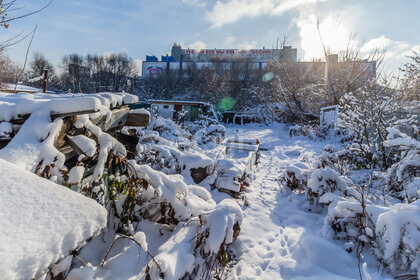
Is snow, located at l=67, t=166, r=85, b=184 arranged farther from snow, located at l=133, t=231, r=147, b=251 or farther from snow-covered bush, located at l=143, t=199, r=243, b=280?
snow-covered bush, located at l=143, t=199, r=243, b=280

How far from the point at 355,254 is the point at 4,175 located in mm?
3184

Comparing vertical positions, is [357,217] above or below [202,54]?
below

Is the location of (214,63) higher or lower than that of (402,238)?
higher

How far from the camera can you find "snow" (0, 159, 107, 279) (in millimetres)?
886

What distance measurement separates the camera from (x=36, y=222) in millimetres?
1003

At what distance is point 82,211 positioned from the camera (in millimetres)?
1173

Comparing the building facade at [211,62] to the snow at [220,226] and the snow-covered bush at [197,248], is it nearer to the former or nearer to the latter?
the snow at [220,226]

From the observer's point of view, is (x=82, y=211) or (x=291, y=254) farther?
(x=291, y=254)

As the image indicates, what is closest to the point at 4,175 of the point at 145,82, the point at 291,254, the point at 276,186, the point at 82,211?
the point at 82,211

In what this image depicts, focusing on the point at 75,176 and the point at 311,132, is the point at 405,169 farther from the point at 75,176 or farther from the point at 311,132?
the point at 311,132

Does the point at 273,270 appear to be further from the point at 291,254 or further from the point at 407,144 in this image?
the point at 407,144

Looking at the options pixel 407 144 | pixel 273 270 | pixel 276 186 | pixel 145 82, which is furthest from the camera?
pixel 145 82

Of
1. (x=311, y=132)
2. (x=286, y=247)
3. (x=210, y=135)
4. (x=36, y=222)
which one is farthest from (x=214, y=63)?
(x=36, y=222)

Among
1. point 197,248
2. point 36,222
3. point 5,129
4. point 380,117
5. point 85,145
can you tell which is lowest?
point 197,248
